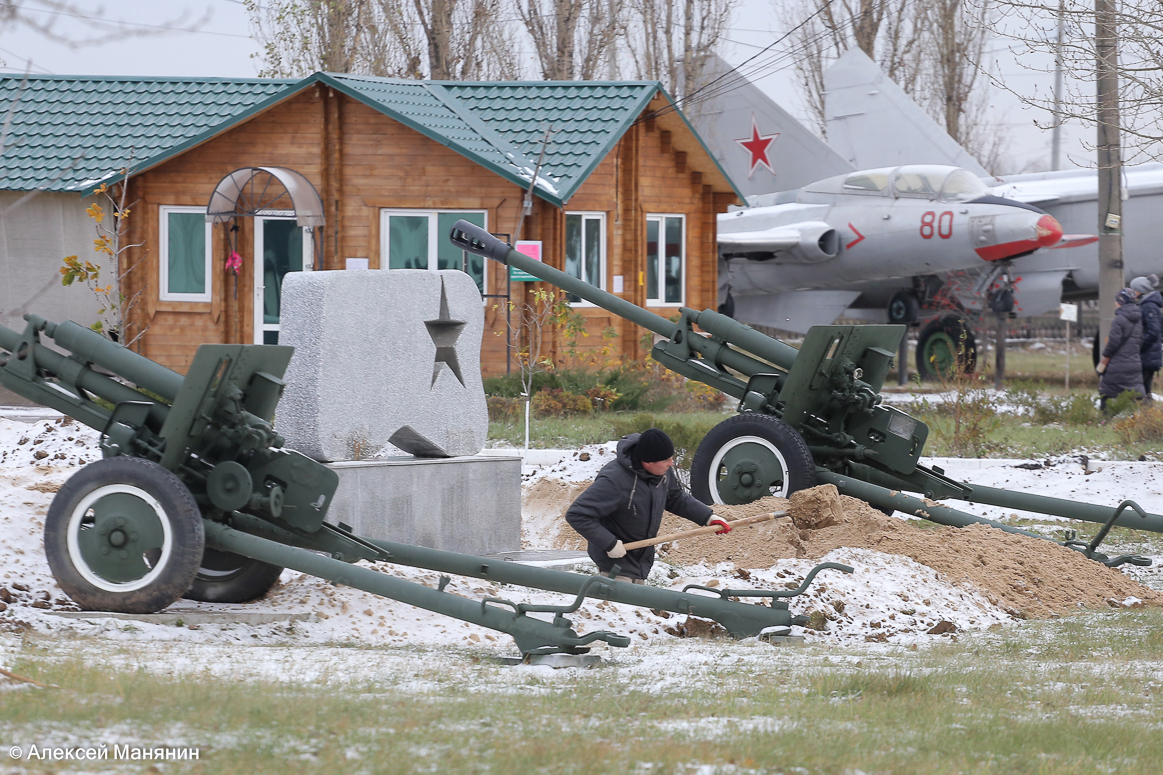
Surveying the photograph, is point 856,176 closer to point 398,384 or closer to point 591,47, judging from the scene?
point 591,47

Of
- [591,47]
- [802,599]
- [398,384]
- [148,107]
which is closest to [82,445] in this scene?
[398,384]

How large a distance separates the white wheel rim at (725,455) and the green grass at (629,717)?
412 cm

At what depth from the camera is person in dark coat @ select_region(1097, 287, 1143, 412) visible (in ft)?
57.8

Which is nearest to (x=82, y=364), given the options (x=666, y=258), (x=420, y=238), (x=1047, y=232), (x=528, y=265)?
(x=528, y=265)

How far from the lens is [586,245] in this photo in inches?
859

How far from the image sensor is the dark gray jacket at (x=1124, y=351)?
57.7 ft

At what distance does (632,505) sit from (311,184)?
13.3 meters

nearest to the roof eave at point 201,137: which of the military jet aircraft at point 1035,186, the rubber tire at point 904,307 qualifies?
the military jet aircraft at point 1035,186

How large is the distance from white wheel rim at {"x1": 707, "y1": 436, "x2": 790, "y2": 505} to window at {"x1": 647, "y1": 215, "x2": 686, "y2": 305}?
12231mm

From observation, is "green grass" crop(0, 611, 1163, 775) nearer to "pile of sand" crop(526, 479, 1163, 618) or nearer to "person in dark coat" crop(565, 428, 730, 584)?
"person in dark coat" crop(565, 428, 730, 584)

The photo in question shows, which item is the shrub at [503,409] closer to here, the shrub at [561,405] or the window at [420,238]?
the shrub at [561,405]

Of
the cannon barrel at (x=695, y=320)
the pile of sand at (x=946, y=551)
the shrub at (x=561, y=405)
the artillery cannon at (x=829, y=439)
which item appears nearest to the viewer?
the pile of sand at (x=946, y=551)

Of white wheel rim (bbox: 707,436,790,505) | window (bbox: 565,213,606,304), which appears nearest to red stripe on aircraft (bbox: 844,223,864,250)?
window (bbox: 565,213,606,304)

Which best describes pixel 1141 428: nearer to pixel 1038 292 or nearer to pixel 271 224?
pixel 1038 292
